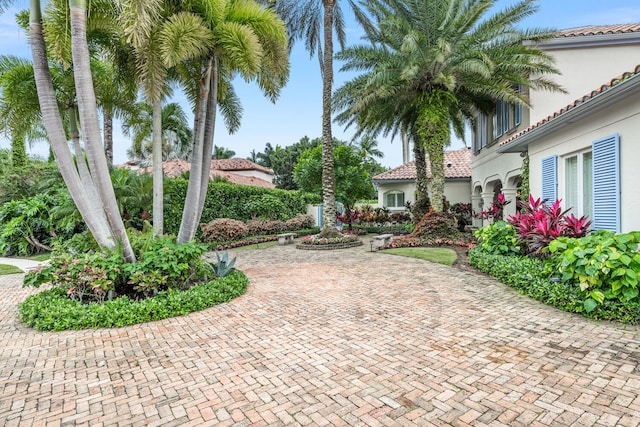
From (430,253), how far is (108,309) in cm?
939

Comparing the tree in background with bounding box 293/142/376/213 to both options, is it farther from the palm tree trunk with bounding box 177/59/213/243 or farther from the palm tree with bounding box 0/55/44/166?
the palm tree with bounding box 0/55/44/166

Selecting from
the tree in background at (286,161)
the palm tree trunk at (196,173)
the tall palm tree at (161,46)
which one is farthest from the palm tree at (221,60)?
the tree in background at (286,161)

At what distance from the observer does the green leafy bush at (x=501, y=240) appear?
27.9ft

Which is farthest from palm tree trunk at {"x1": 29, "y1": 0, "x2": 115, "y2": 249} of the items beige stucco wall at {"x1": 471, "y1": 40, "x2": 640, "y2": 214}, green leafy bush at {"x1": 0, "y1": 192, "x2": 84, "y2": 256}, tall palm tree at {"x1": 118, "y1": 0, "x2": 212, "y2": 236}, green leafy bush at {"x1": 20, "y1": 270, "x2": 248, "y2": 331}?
beige stucco wall at {"x1": 471, "y1": 40, "x2": 640, "y2": 214}

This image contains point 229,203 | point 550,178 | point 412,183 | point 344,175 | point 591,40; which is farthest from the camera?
point 412,183

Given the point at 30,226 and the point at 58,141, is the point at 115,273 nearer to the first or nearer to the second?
the point at 58,141

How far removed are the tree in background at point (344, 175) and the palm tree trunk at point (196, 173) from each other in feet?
41.5

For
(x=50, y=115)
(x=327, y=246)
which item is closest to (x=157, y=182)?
(x=50, y=115)

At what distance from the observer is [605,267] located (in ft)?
16.2

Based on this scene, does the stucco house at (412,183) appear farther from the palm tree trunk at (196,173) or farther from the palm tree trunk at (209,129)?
the palm tree trunk at (196,173)

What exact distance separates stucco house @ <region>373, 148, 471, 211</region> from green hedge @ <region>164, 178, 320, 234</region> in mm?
7417

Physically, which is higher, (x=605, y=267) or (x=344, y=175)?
(x=344, y=175)

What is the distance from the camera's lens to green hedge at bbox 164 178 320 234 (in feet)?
48.8

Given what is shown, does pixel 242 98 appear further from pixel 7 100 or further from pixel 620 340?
pixel 620 340
